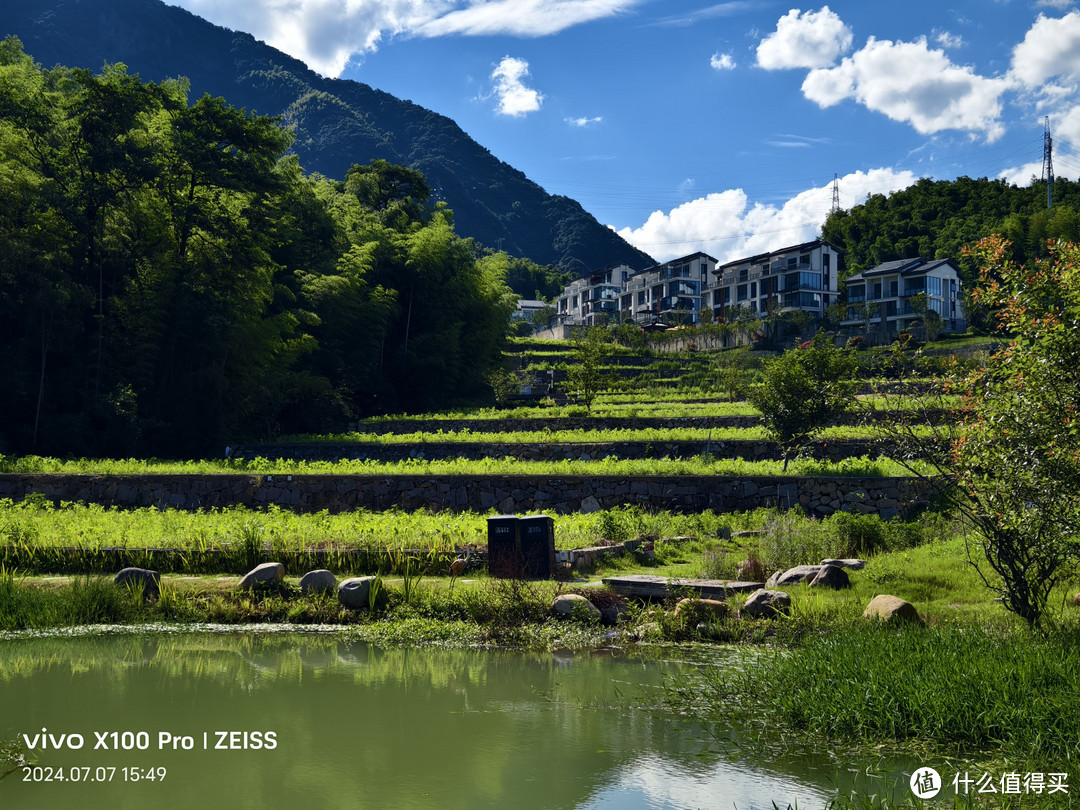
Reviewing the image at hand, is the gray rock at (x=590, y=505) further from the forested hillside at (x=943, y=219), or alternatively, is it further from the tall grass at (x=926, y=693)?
the forested hillside at (x=943, y=219)

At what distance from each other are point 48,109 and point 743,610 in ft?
83.7

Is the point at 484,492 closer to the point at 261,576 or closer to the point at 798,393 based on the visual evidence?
the point at 261,576

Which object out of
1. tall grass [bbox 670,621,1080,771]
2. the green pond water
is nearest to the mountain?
the green pond water

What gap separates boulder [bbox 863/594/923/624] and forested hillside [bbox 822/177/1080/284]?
7148 centimetres

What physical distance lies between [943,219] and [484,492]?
8379 cm

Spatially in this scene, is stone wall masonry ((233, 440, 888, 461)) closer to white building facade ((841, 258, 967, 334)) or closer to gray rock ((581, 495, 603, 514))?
gray rock ((581, 495, 603, 514))

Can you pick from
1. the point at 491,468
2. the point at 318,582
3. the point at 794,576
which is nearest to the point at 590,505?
the point at 491,468

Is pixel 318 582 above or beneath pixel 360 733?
above

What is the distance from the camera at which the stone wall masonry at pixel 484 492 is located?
53.9 ft

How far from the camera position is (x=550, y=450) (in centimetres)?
2320

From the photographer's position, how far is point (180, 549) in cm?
1199

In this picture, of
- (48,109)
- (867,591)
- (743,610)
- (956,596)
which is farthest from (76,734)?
(48,109)

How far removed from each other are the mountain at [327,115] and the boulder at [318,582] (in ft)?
477

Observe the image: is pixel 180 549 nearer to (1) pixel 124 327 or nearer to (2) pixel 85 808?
(2) pixel 85 808
